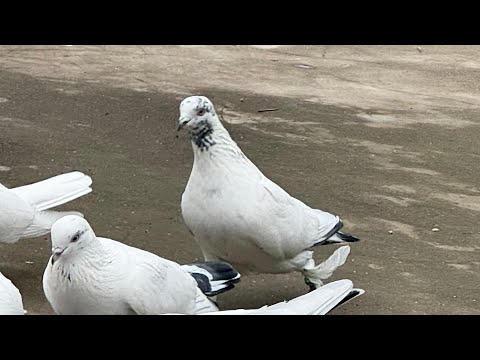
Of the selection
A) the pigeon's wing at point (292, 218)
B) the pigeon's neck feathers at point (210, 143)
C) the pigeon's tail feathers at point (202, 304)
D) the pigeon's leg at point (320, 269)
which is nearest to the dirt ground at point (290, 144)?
the pigeon's leg at point (320, 269)

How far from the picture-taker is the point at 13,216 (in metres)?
4.78

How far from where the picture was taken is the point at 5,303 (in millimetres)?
3617

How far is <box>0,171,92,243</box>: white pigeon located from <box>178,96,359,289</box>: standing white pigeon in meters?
0.85

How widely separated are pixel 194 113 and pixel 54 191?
1096 mm

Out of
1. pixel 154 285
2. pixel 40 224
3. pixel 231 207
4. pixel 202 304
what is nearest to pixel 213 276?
pixel 202 304

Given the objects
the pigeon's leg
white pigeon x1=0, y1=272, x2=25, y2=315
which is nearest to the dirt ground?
the pigeon's leg

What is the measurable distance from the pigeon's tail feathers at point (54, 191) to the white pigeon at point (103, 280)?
1.11 metres

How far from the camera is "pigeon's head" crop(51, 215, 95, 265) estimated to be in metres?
3.89

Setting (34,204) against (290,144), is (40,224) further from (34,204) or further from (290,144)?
(290,144)

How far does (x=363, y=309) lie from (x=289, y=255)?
0.53m

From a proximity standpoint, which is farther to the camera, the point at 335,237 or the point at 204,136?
Result: the point at 335,237

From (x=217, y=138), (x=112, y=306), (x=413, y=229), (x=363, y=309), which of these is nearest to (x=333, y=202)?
(x=413, y=229)

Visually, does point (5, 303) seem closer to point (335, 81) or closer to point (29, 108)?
point (29, 108)

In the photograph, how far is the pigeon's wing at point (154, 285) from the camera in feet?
12.6
